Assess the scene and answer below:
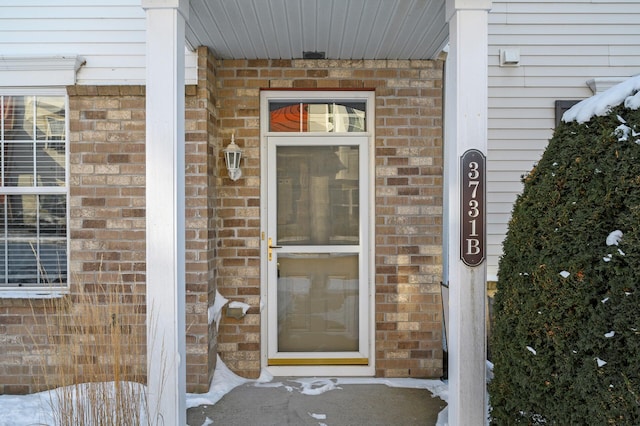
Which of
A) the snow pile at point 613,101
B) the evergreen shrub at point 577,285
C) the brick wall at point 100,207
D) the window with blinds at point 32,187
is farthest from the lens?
the window with blinds at point 32,187

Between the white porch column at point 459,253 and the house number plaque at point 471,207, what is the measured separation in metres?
0.02

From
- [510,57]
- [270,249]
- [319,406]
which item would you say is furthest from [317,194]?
[510,57]

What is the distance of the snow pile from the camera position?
7.21 ft

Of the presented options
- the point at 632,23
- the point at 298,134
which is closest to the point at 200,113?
the point at 298,134

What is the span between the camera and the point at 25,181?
4.38 metres

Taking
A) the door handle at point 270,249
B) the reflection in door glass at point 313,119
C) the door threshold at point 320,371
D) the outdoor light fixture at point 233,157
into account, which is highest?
the reflection in door glass at point 313,119

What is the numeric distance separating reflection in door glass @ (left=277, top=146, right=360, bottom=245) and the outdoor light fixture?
1.26 feet

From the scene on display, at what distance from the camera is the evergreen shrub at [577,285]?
202 cm

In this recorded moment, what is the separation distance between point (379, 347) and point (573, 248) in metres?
2.64

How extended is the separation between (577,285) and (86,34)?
4150 mm

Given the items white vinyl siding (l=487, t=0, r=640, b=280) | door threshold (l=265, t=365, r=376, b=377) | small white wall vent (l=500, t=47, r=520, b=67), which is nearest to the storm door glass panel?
door threshold (l=265, t=365, r=376, b=377)

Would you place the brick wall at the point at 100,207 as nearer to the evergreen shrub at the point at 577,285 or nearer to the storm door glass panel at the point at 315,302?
the storm door glass panel at the point at 315,302

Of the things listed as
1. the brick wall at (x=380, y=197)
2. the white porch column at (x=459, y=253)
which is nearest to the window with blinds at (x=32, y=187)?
the brick wall at (x=380, y=197)

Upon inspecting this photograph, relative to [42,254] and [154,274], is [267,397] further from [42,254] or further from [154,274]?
[42,254]
